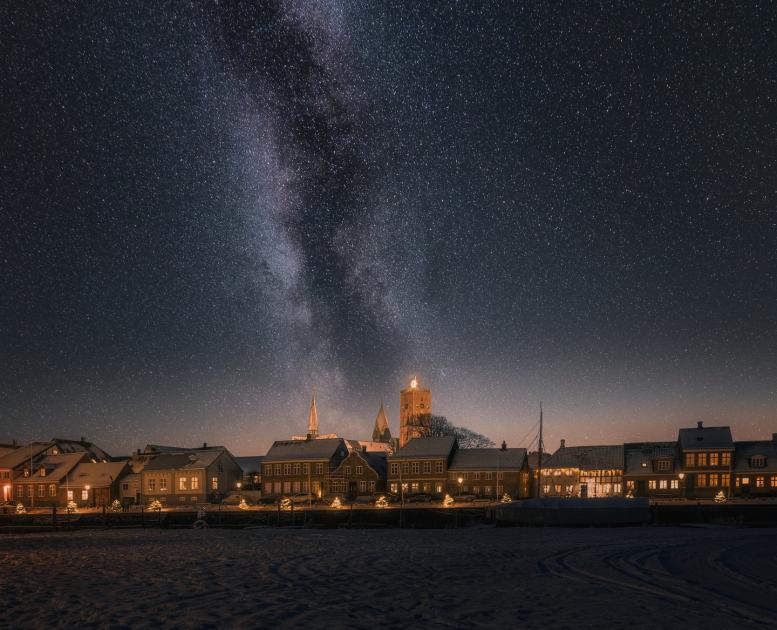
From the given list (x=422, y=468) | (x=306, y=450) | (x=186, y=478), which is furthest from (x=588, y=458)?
(x=186, y=478)

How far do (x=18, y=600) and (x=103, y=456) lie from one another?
10271 cm

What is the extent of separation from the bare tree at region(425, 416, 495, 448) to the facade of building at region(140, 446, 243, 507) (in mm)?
43971

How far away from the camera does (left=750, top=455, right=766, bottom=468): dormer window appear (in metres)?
80.3

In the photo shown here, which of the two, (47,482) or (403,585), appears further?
(47,482)

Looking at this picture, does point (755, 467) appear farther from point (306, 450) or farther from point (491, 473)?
point (306, 450)

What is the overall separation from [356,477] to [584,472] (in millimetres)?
29936

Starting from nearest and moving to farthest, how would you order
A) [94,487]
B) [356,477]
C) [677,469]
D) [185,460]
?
[677,469] → [356,477] → [94,487] → [185,460]

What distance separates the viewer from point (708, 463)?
83.4 metres

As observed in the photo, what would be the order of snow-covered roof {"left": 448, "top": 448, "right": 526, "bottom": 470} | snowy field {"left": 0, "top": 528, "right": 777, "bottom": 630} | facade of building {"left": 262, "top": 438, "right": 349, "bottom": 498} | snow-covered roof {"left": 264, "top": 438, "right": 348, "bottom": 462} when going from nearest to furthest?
1. snowy field {"left": 0, "top": 528, "right": 777, "bottom": 630}
2. snow-covered roof {"left": 448, "top": 448, "right": 526, "bottom": 470}
3. facade of building {"left": 262, "top": 438, "right": 349, "bottom": 498}
4. snow-covered roof {"left": 264, "top": 438, "right": 348, "bottom": 462}

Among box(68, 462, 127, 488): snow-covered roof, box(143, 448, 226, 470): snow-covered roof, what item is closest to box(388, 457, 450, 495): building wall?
box(143, 448, 226, 470): snow-covered roof

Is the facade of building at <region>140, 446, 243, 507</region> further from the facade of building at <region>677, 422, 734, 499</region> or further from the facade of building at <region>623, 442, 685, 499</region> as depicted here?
the facade of building at <region>677, 422, 734, 499</region>

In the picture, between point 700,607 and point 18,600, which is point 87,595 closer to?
point 18,600

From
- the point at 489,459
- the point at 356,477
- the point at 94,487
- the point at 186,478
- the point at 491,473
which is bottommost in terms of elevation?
the point at 94,487

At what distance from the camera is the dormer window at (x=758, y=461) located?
8031cm
